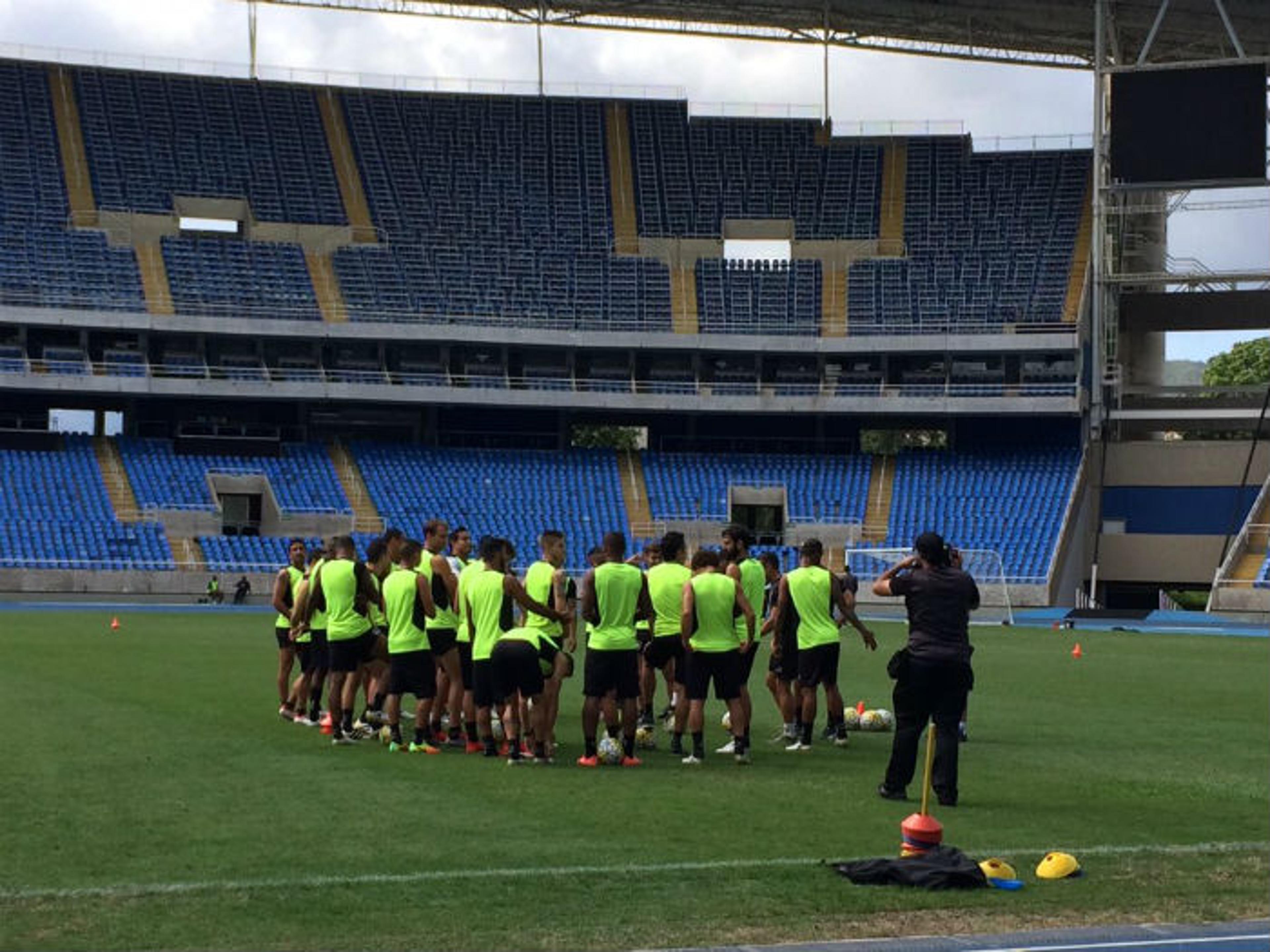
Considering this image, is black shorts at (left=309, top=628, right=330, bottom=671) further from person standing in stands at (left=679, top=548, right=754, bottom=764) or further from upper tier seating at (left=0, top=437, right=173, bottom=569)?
upper tier seating at (left=0, top=437, right=173, bottom=569)

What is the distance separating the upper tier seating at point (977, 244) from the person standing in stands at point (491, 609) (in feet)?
158

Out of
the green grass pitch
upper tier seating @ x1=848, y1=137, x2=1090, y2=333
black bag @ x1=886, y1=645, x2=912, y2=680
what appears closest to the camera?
the green grass pitch

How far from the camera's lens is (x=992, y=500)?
5959 centimetres

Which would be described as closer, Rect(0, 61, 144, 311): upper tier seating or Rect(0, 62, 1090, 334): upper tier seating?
Rect(0, 61, 144, 311): upper tier seating

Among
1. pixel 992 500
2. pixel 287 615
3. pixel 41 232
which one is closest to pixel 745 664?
pixel 287 615

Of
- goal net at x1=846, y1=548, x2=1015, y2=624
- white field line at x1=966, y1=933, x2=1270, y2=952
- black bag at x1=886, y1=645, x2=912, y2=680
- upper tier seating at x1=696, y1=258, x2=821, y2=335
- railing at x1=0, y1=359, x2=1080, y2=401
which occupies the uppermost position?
upper tier seating at x1=696, y1=258, x2=821, y2=335

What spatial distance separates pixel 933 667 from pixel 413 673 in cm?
522

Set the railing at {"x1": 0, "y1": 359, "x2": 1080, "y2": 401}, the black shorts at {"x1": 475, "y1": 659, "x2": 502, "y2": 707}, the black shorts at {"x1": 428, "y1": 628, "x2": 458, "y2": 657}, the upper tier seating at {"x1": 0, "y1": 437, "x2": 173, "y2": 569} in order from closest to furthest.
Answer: the black shorts at {"x1": 475, "y1": 659, "x2": 502, "y2": 707} < the black shorts at {"x1": 428, "y1": 628, "x2": 458, "y2": 657} < the upper tier seating at {"x1": 0, "y1": 437, "x2": 173, "y2": 569} < the railing at {"x1": 0, "y1": 359, "x2": 1080, "y2": 401}

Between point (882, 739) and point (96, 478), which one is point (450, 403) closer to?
point (96, 478)

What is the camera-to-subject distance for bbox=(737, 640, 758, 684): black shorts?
622 inches

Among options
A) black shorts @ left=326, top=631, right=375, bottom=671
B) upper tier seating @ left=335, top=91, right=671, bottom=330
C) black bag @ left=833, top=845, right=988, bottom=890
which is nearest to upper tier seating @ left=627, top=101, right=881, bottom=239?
upper tier seating @ left=335, top=91, right=671, bottom=330

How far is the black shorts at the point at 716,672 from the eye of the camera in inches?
617

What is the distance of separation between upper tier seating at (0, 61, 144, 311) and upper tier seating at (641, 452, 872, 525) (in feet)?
60.5

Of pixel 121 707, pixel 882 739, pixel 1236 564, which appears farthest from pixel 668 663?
pixel 1236 564
